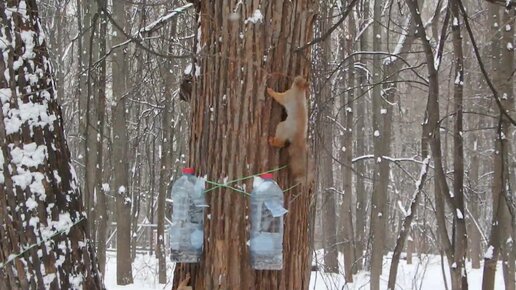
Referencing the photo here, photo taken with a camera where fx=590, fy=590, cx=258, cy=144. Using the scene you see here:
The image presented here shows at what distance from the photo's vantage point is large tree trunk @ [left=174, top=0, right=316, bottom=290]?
2.41m

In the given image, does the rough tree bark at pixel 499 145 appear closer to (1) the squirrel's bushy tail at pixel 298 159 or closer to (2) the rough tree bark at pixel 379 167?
(2) the rough tree bark at pixel 379 167

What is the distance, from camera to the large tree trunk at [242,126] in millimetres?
2410

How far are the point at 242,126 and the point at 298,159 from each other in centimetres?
27

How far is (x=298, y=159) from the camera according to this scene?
8.12 feet

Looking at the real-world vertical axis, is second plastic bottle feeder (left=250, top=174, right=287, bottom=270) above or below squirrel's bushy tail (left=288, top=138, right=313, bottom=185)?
below

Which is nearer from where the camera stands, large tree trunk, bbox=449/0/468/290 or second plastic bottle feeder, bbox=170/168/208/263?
second plastic bottle feeder, bbox=170/168/208/263

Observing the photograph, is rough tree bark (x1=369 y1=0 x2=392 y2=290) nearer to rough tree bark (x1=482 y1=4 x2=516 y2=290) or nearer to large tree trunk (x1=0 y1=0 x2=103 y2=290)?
rough tree bark (x1=482 y1=4 x2=516 y2=290)

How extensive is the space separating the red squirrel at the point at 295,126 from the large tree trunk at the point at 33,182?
1.42 meters

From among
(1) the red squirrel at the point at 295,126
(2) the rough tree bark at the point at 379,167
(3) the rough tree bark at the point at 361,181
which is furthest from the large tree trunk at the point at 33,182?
(3) the rough tree bark at the point at 361,181

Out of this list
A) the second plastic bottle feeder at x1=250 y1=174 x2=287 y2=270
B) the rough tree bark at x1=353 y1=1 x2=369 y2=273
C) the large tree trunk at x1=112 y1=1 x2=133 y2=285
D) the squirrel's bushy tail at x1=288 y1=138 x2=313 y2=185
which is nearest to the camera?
the second plastic bottle feeder at x1=250 y1=174 x2=287 y2=270

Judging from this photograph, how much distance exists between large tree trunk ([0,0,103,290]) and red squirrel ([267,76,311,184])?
4.67ft

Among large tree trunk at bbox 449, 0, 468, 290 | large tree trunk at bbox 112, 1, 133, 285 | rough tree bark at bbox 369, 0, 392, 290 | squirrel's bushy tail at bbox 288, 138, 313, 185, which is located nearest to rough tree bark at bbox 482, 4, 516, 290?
large tree trunk at bbox 449, 0, 468, 290

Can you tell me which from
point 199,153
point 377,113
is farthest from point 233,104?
point 377,113

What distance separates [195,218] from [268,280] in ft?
1.29
